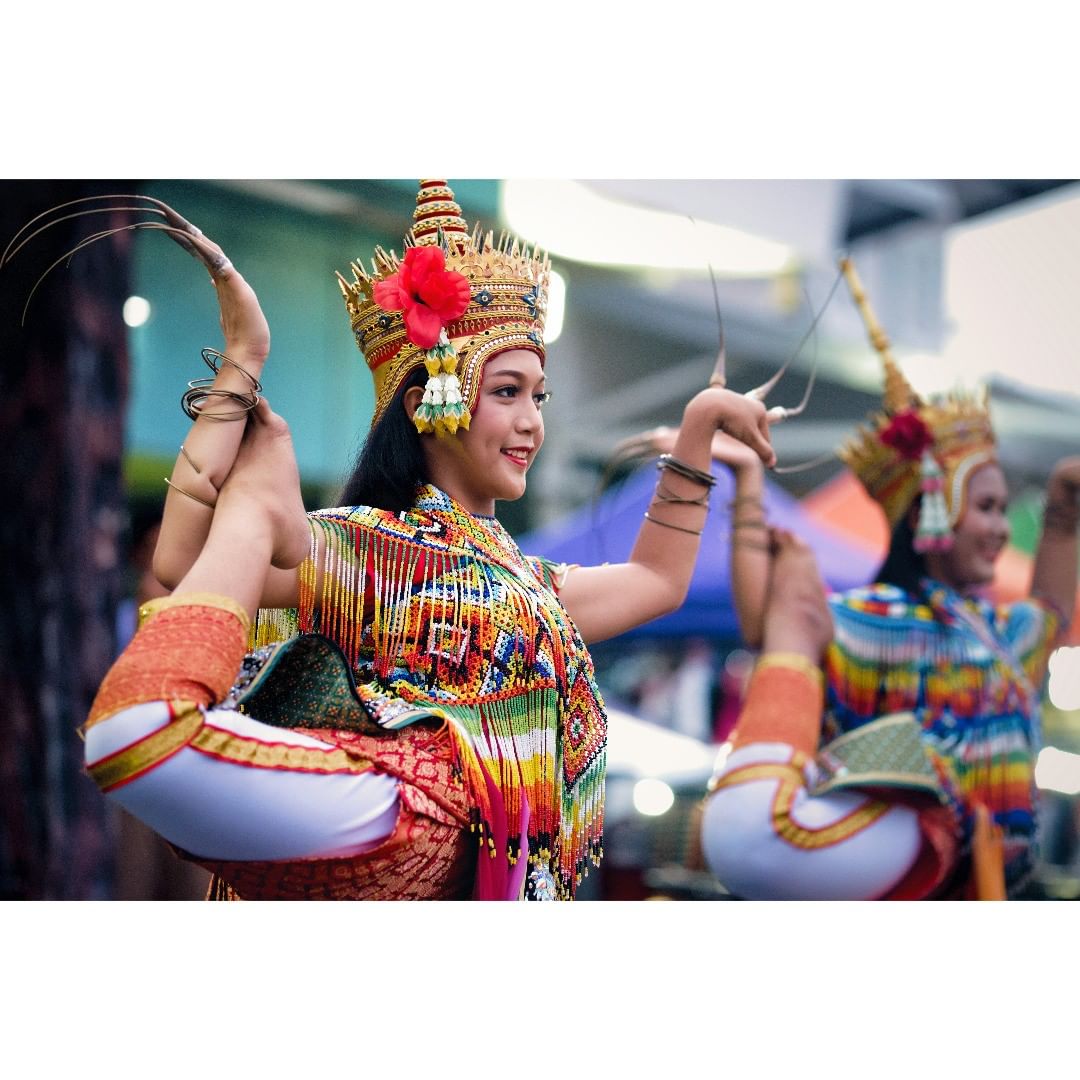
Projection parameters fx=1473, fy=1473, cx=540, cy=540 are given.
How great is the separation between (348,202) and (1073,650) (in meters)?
2.38

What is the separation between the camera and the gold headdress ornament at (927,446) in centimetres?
365

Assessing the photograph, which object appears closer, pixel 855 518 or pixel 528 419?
pixel 528 419

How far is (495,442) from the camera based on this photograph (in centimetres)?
255

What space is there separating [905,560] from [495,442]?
1.60 meters

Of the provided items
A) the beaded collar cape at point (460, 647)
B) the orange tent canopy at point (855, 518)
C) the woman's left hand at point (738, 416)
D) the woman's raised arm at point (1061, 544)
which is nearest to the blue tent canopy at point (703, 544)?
the orange tent canopy at point (855, 518)

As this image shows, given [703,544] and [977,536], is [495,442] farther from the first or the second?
[703,544]

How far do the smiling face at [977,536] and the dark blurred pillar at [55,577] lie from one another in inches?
82.8

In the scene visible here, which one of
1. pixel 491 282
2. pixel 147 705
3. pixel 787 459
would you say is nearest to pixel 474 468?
pixel 491 282

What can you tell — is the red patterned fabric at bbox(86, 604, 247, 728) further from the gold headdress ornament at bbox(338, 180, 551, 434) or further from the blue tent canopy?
the blue tent canopy

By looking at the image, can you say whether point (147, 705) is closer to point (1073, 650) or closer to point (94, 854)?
point (94, 854)

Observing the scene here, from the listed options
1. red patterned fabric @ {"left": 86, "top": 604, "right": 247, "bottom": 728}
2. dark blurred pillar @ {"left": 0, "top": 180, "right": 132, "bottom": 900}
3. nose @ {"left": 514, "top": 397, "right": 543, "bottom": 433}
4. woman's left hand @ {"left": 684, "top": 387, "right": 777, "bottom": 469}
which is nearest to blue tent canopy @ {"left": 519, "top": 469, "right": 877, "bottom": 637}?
woman's left hand @ {"left": 684, "top": 387, "right": 777, "bottom": 469}

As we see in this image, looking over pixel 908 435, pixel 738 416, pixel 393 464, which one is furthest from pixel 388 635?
pixel 908 435

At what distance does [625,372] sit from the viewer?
186 inches

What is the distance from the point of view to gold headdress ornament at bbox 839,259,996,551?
3.65 metres
